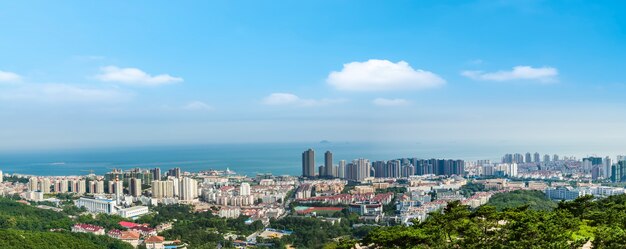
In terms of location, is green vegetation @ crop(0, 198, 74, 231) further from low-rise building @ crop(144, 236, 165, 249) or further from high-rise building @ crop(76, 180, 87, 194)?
high-rise building @ crop(76, 180, 87, 194)

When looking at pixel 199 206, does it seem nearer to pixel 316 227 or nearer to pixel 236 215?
pixel 236 215

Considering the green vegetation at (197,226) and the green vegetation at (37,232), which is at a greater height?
the green vegetation at (37,232)

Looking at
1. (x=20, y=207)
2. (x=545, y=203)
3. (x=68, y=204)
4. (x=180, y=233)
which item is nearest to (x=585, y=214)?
(x=180, y=233)

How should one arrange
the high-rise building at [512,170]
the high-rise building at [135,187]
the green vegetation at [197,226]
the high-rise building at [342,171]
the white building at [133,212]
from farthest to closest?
the high-rise building at [512,170] → the high-rise building at [342,171] → the high-rise building at [135,187] → the white building at [133,212] → the green vegetation at [197,226]

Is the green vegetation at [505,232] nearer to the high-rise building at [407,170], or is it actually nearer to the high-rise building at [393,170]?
the high-rise building at [393,170]

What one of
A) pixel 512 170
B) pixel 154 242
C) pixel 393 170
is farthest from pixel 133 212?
pixel 512 170

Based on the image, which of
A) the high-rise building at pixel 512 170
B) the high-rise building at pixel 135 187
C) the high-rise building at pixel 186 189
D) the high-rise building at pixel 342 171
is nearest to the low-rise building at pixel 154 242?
the high-rise building at pixel 186 189

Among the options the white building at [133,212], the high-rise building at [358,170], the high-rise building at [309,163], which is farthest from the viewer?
the high-rise building at [309,163]

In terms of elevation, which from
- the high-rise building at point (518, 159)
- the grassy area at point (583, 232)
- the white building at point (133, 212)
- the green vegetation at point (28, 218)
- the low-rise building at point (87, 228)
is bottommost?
the white building at point (133, 212)
